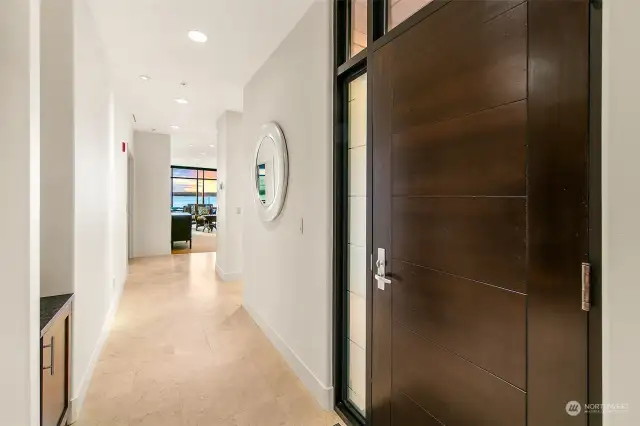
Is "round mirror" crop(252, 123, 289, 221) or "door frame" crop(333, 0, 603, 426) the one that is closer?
"door frame" crop(333, 0, 603, 426)

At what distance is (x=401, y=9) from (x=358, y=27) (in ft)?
1.47

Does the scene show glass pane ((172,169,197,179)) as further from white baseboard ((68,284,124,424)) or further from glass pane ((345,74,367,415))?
glass pane ((345,74,367,415))

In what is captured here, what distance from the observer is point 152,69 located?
3529 millimetres

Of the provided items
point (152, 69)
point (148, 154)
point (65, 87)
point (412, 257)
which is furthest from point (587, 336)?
point (148, 154)

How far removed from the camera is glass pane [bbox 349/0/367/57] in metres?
1.99

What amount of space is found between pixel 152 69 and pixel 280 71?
1620mm

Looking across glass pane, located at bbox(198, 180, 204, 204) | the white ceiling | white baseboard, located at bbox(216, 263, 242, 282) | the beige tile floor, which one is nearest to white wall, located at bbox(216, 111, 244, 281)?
white baseboard, located at bbox(216, 263, 242, 282)

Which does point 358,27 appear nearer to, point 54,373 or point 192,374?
point 54,373

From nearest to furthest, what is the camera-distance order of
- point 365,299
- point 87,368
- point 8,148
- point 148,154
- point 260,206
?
1. point 8,148
2. point 365,299
3. point 87,368
4. point 260,206
5. point 148,154

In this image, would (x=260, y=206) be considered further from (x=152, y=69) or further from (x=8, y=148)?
(x=8, y=148)

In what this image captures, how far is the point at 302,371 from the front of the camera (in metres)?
2.52

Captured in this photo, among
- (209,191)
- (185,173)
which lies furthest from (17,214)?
(209,191)
